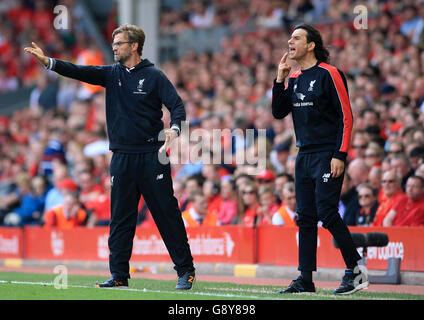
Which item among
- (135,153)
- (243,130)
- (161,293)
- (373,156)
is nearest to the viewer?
(161,293)

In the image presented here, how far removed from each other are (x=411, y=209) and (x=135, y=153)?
4271mm

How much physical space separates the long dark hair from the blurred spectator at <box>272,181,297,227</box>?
13.0ft

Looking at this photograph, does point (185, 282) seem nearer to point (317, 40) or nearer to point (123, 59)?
point (123, 59)

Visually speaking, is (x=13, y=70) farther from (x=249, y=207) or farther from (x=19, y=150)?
(x=249, y=207)

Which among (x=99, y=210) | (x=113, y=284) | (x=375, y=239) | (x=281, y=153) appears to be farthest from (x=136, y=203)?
(x=99, y=210)

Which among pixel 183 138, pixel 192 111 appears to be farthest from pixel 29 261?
pixel 192 111

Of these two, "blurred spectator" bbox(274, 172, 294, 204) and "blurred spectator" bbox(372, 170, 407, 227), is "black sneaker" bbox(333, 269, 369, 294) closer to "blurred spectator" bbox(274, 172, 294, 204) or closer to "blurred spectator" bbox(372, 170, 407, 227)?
"blurred spectator" bbox(372, 170, 407, 227)

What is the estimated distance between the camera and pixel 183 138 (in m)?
16.0

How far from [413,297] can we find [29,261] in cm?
897

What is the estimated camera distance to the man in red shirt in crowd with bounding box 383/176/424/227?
10.7m

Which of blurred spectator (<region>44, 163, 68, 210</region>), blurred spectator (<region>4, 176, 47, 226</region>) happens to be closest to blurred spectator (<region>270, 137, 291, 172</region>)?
blurred spectator (<region>44, 163, 68, 210</region>)

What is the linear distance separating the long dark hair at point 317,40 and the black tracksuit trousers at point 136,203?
1.82 metres

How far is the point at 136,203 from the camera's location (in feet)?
27.7

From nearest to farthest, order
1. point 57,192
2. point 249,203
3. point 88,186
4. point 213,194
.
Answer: point 249,203 < point 213,194 < point 88,186 < point 57,192
